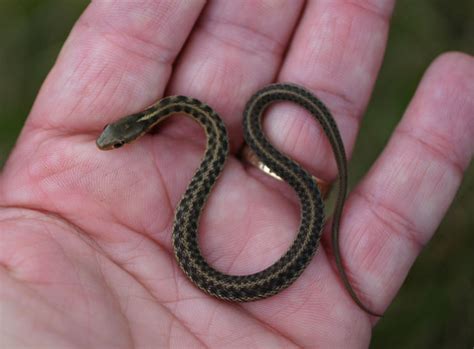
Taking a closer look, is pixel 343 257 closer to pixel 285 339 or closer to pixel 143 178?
pixel 285 339

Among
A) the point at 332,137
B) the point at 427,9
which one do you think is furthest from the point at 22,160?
the point at 427,9

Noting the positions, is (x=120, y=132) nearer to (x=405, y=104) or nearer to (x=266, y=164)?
(x=266, y=164)

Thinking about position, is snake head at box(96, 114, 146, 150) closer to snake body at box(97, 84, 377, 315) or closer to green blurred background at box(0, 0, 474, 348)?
snake body at box(97, 84, 377, 315)

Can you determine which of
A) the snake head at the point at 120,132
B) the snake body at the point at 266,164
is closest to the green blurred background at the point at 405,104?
the snake body at the point at 266,164

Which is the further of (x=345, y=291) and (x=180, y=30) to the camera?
(x=180, y=30)

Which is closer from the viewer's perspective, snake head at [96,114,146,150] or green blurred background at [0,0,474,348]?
snake head at [96,114,146,150]

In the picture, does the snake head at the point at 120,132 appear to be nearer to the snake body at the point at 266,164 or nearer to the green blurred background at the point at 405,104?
the snake body at the point at 266,164

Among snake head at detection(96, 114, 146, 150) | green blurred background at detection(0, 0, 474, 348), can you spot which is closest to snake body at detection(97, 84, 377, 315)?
snake head at detection(96, 114, 146, 150)
